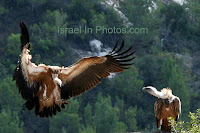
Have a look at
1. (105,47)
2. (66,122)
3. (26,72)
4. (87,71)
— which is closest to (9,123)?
(66,122)

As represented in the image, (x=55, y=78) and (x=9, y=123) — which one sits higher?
(x=55, y=78)

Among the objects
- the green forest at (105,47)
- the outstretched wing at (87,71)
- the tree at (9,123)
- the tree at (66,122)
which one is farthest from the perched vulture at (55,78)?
the tree at (66,122)

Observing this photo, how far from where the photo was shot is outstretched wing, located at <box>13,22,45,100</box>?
16609mm

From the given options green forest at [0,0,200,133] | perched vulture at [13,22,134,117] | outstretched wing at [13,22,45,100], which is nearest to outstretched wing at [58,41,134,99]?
perched vulture at [13,22,134,117]

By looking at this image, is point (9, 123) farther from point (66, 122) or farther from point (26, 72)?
point (26, 72)

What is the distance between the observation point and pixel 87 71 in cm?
1741

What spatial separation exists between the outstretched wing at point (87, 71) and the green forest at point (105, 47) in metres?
26.2

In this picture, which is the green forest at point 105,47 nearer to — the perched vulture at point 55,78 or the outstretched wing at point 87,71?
the outstretched wing at point 87,71

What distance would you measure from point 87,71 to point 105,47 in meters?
35.1

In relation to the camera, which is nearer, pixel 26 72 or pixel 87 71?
pixel 26 72

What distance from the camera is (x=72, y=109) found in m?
46.1

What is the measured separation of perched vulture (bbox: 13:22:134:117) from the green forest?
86.4ft

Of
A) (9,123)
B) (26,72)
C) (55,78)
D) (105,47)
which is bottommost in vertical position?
(9,123)

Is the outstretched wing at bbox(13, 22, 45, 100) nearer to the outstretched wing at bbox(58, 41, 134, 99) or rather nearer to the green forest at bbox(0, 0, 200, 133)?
the outstretched wing at bbox(58, 41, 134, 99)
